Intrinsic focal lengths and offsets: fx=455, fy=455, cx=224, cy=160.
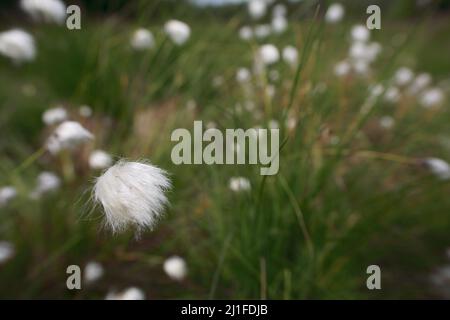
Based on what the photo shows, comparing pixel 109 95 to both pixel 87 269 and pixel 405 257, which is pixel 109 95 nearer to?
pixel 87 269

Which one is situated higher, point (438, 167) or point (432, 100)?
point (432, 100)

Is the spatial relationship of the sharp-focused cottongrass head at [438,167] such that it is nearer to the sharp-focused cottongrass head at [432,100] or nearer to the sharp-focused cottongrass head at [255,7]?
the sharp-focused cottongrass head at [255,7]

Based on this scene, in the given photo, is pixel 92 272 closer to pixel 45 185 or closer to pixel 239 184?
pixel 45 185

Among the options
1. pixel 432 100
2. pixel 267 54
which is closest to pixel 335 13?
pixel 432 100

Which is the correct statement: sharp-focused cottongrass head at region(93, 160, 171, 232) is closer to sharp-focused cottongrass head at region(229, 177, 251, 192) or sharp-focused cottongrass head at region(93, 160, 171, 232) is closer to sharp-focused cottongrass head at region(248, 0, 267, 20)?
sharp-focused cottongrass head at region(229, 177, 251, 192)

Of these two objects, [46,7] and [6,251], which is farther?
[46,7]

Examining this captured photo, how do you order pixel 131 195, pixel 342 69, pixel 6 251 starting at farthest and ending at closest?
pixel 342 69
pixel 6 251
pixel 131 195

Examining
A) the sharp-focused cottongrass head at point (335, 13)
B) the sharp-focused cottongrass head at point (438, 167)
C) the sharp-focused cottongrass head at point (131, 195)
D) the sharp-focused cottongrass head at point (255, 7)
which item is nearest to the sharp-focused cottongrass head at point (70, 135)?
the sharp-focused cottongrass head at point (131, 195)
